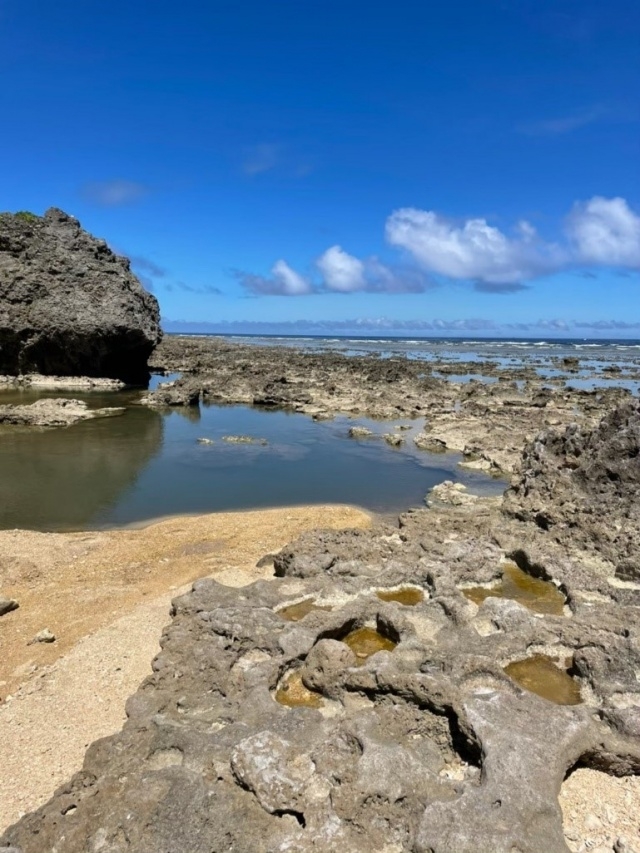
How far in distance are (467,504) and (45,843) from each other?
11.2m

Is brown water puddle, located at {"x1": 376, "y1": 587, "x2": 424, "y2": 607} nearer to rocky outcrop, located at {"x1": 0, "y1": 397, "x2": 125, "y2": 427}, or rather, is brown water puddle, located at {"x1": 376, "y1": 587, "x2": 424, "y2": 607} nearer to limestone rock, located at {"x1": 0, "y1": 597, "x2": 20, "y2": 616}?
limestone rock, located at {"x1": 0, "y1": 597, "x2": 20, "y2": 616}

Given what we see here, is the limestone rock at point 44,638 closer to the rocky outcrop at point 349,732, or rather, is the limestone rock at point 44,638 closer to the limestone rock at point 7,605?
the limestone rock at point 7,605

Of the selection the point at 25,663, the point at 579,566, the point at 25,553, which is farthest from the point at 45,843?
the point at 579,566

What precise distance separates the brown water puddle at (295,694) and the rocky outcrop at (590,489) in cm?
541

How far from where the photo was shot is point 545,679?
634cm

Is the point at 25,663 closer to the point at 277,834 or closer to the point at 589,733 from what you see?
the point at 277,834

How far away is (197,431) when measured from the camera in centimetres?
2400

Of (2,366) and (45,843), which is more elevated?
(2,366)

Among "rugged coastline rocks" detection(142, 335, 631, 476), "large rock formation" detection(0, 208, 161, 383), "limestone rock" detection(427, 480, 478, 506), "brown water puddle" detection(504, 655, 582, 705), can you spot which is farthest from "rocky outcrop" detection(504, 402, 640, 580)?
"large rock formation" detection(0, 208, 161, 383)

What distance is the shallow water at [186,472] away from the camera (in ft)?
46.0

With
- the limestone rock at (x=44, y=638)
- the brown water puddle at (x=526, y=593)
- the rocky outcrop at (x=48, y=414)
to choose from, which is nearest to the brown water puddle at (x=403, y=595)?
the brown water puddle at (x=526, y=593)

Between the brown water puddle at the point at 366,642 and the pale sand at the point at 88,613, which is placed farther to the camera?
the brown water puddle at the point at 366,642

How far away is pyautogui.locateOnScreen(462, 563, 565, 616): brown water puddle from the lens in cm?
796

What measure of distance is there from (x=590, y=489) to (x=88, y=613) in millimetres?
8981
